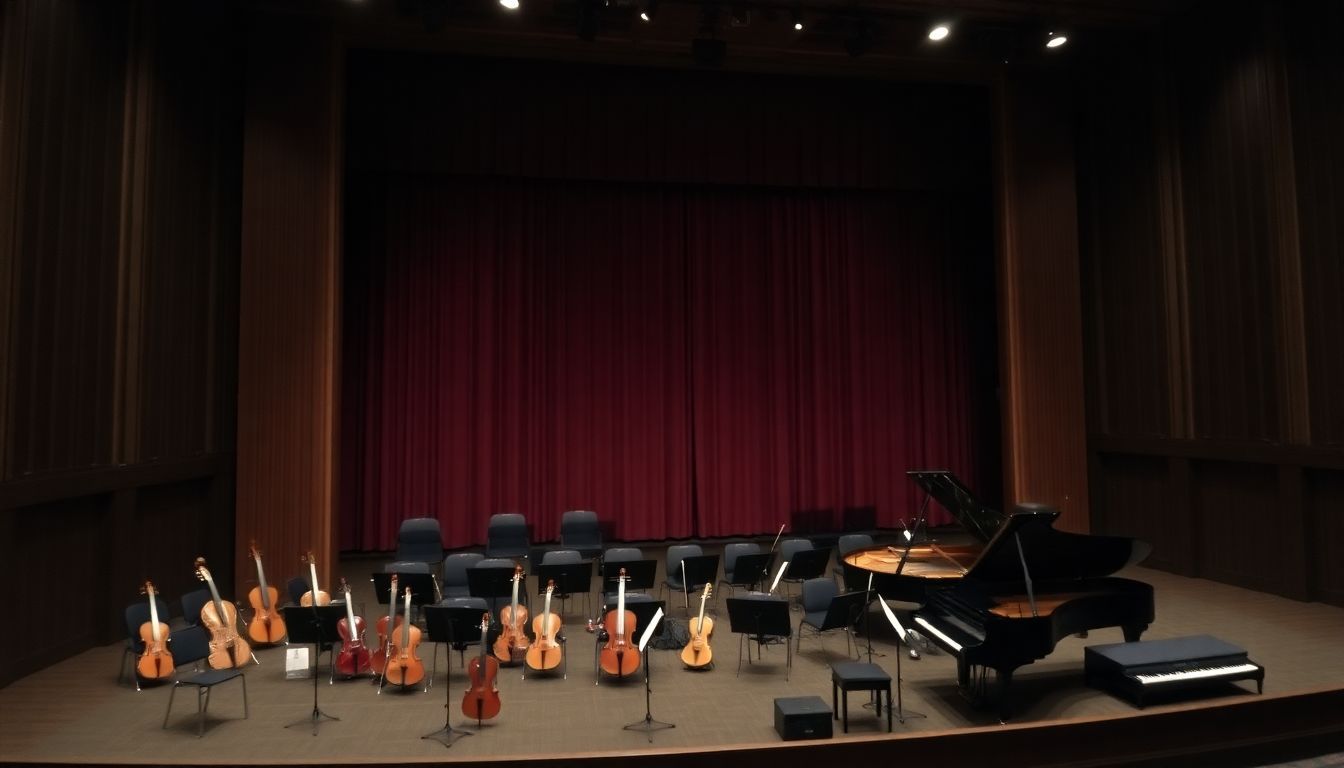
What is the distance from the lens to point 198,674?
17.5 feet

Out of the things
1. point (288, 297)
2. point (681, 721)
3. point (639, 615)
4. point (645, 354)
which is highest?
point (288, 297)

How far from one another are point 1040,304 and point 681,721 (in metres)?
A: 7.84

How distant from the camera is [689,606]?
8406mm

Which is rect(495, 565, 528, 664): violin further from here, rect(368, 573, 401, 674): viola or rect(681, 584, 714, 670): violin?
rect(681, 584, 714, 670): violin

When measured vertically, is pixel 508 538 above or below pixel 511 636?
above

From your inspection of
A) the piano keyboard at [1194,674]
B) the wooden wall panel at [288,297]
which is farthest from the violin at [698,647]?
the wooden wall panel at [288,297]

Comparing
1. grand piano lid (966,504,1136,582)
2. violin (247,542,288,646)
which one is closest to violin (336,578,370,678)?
violin (247,542,288,646)

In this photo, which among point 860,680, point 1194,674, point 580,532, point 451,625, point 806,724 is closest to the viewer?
point 806,724

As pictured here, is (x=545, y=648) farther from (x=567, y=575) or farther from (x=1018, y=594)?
(x=1018, y=594)

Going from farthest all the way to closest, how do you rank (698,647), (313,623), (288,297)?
(288,297) → (698,647) → (313,623)

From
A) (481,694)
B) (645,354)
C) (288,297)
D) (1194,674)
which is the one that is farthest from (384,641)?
(645,354)

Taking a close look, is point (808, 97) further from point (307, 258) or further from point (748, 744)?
point (748, 744)

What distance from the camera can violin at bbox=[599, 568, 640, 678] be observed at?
5906 mm

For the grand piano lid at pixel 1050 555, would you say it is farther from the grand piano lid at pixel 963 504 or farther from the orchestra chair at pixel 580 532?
the orchestra chair at pixel 580 532
